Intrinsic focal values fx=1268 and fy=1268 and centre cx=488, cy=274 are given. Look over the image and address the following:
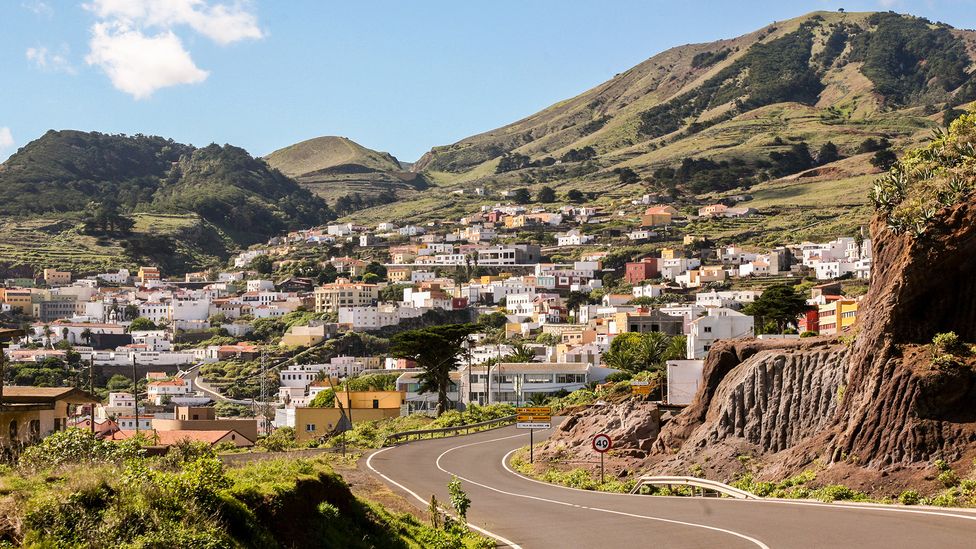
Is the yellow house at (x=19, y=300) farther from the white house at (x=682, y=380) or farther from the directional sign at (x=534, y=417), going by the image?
the white house at (x=682, y=380)

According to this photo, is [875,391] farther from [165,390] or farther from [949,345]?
[165,390]

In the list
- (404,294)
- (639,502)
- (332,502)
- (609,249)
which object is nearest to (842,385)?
(639,502)

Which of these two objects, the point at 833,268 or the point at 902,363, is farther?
the point at 833,268

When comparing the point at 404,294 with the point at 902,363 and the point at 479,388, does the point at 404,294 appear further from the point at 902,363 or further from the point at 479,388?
the point at 902,363

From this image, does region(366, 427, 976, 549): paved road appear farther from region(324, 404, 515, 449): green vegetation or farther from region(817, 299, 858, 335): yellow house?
region(817, 299, 858, 335): yellow house

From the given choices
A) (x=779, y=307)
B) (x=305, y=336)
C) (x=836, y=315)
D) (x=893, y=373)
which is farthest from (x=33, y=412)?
(x=305, y=336)

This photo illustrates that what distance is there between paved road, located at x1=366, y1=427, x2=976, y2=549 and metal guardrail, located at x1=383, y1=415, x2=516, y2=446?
13.4 metres

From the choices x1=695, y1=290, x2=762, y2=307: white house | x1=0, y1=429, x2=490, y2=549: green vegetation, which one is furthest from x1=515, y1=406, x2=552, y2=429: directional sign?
x1=695, y1=290, x2=762, y2=307: white house

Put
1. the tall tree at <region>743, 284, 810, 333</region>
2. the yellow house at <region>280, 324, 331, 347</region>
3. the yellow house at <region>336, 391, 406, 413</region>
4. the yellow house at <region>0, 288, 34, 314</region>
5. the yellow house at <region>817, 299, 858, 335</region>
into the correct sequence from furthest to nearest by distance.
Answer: the yellow house at <region>0, 288, 34, 314</region> → the yellow house at <region>280, 324, 331, 347</region> → the yellow house at <region>817, 299, 858, 335</region> → the yellow house at <region>336, 391, 406, 413</region> → the tall tree at <region>743, 284, 810, 333</region>

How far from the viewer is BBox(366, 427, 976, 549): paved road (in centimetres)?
1867

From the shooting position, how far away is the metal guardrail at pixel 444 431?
50378 millimetres

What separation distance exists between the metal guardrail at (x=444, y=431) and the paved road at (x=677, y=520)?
1339 centimetres

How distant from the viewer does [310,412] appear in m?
66.7

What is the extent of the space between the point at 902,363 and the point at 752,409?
664 centimetres
